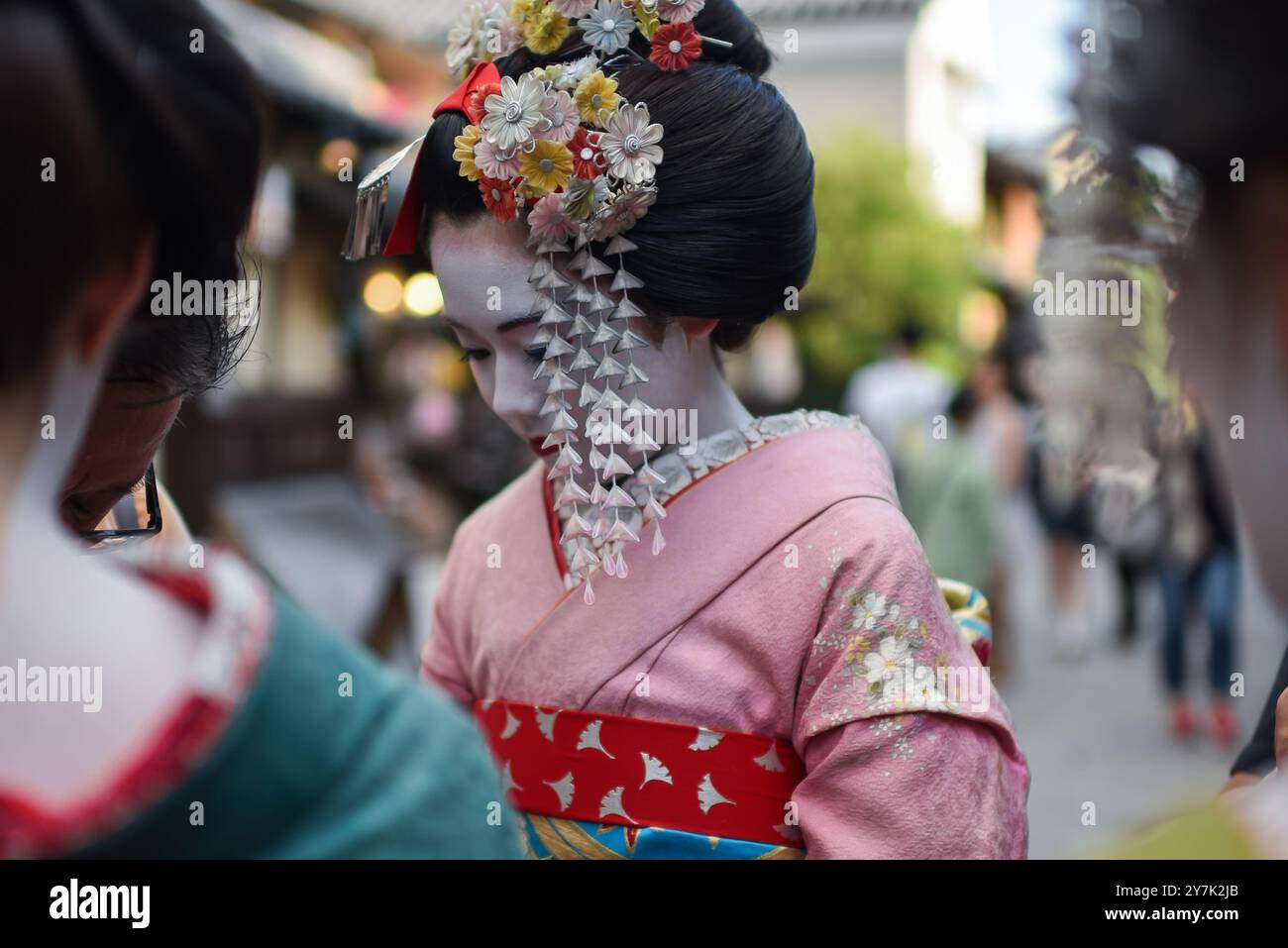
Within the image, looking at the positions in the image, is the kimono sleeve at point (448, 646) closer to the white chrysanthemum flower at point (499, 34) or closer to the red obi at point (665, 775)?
the red obi at point (665, 775)

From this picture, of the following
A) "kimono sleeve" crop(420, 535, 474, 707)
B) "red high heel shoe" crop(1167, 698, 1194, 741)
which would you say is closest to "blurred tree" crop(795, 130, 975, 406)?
"red high heel shoe" crop(1167, 698, 1194, 741)

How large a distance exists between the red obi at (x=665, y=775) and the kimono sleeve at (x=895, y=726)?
0.05 m

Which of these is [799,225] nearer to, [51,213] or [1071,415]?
[1071,415]

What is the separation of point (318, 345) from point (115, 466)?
8572mm

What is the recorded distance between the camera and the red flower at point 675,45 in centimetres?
164

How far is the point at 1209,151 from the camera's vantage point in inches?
40.4

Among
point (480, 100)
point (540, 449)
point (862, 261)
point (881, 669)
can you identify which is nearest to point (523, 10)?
point (480, 100)

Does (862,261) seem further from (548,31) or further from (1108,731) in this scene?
(548,31)

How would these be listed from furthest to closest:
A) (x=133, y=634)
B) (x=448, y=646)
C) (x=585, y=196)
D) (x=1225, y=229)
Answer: (x=448, y=646), (x=585, y=196), (x=1225, y=229), (x=133, y=634)

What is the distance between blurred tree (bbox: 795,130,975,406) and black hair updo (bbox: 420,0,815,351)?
13650 mm

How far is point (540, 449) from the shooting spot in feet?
5.76

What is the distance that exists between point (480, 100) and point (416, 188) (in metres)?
0.16

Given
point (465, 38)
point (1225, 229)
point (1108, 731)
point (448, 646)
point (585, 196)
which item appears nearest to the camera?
point (1225, 229)

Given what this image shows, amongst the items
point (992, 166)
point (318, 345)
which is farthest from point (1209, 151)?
point (992, 166)
